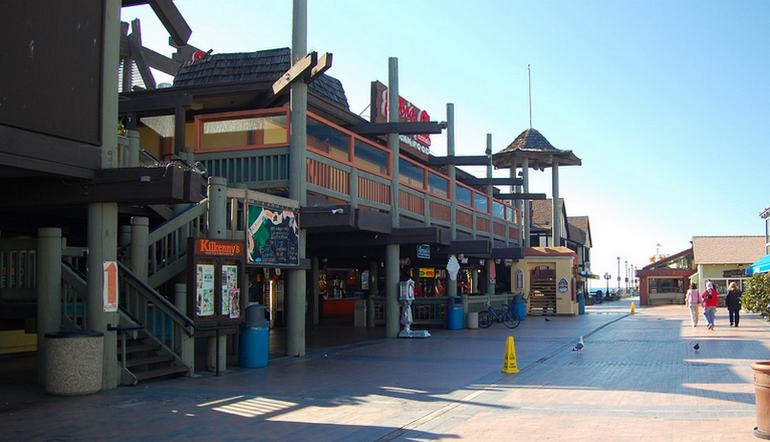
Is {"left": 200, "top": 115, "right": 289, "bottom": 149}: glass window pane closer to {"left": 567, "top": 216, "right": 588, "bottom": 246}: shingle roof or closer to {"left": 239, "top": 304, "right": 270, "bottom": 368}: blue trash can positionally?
{"left": 239, "top": 304, "right": 270, "bottom": 368}: blue trash can

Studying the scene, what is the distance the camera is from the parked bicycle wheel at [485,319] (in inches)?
1075

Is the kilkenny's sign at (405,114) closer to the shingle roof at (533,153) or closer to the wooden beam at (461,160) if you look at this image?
the wooden beam at (461,160)

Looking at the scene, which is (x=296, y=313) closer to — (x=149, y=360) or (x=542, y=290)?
(x=149, y=360)

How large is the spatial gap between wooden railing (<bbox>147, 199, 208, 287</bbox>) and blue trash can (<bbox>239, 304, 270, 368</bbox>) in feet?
5.58

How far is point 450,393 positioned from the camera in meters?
11.5

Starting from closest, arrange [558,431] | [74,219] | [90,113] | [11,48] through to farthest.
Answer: [558,431] < [11,48] < [90,113] < [74,219]

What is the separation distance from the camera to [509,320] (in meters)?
28.3

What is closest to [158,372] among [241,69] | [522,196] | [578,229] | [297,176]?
[297,176]

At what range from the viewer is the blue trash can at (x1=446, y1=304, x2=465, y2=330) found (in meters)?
26.4

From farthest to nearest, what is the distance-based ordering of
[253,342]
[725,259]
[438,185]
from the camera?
[725,259] → [438,185] → [253,342]

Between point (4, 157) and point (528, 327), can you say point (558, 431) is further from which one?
point (528, 327)

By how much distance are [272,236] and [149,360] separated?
13.5ft

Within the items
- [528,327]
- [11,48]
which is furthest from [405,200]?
[11,48]

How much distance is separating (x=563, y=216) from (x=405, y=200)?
46168mm
